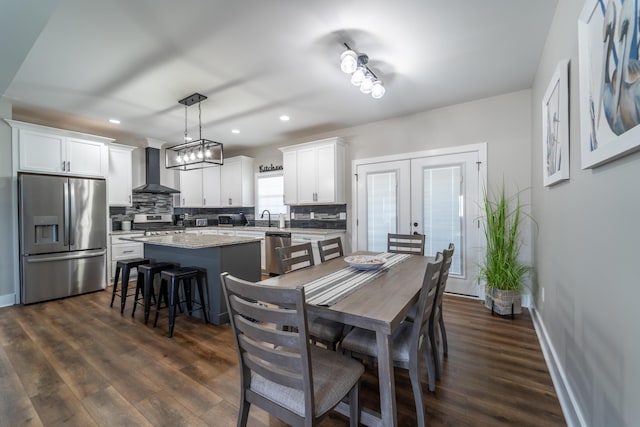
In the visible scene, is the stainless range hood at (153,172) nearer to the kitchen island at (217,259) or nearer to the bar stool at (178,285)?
the kitchen island at (217,259)

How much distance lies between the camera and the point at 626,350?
953mm

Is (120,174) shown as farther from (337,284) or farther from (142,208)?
(337,284)

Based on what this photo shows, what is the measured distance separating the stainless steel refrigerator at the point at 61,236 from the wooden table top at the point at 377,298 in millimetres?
3905

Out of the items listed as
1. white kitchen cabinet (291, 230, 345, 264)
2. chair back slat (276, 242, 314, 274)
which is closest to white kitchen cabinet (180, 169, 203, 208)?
white kitchen cabinet (291, 230, 345, 264)

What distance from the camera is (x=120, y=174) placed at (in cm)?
476

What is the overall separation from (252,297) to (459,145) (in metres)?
3.58

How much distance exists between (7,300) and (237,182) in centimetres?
374

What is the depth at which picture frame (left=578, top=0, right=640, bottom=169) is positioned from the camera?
866 mm

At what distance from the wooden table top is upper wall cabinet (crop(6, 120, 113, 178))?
4215 millimetres

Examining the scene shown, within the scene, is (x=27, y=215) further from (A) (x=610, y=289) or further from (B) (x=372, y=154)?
(A) (x=610, y=289)

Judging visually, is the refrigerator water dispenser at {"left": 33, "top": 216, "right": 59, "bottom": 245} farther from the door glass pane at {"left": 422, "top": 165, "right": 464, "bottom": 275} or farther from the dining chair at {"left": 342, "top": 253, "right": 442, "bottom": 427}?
the door glass pane at {"left": 422, "top": 165, "right": 464, "bottom": 275}

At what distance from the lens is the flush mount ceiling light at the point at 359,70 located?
2.17 meters

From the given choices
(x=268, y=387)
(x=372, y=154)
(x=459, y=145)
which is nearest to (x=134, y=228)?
(x=372, y=154)

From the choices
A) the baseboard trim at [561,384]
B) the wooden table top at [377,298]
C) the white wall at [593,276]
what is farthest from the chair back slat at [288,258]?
the baseboard trim at [561,384]
